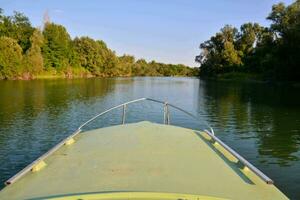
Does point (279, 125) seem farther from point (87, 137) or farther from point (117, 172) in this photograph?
point (117, 172)

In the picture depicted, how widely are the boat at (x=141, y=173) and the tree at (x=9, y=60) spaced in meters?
83.6

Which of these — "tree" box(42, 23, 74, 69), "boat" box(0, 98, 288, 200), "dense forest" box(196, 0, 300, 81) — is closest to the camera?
"boat" box(0, 98, 288, 200)

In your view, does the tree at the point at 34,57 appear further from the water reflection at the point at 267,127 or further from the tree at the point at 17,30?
the water reflection at the point at 267,127

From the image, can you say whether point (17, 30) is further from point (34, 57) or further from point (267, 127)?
point (267, 127)

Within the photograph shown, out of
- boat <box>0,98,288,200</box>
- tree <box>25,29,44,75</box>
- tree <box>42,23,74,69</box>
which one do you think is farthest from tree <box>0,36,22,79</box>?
boat <box>0,98,288,200</box>

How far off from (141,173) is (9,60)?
287 ft

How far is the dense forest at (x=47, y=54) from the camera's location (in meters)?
89.1

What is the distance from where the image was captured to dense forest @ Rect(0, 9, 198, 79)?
89.1 meters

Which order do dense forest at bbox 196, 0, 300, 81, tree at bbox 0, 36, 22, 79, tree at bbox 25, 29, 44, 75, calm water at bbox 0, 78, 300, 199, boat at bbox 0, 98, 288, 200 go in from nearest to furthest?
boat at bbox 0, 98, 288, 200 → calm water at bbox 0, 78, 300, 199 → dense forest at bbox 196, 0, 300, 81 → tree at bbox 0, 36, 22, 79 → tree at bbox 25, 29, 44, 75

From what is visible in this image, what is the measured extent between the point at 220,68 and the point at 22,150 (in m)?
117

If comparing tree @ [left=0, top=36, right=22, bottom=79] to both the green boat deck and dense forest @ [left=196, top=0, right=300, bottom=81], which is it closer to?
dense forest @ [left=196, top=0, right=300, bottom=81]

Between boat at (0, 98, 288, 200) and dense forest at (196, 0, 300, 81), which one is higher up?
dense forest at (196, 0, 300, 81)

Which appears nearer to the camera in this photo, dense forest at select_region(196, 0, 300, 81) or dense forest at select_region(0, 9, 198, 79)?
dense forest at select_region(196, 0, 300, 81)

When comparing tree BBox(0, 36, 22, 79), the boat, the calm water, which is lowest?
the calm water
